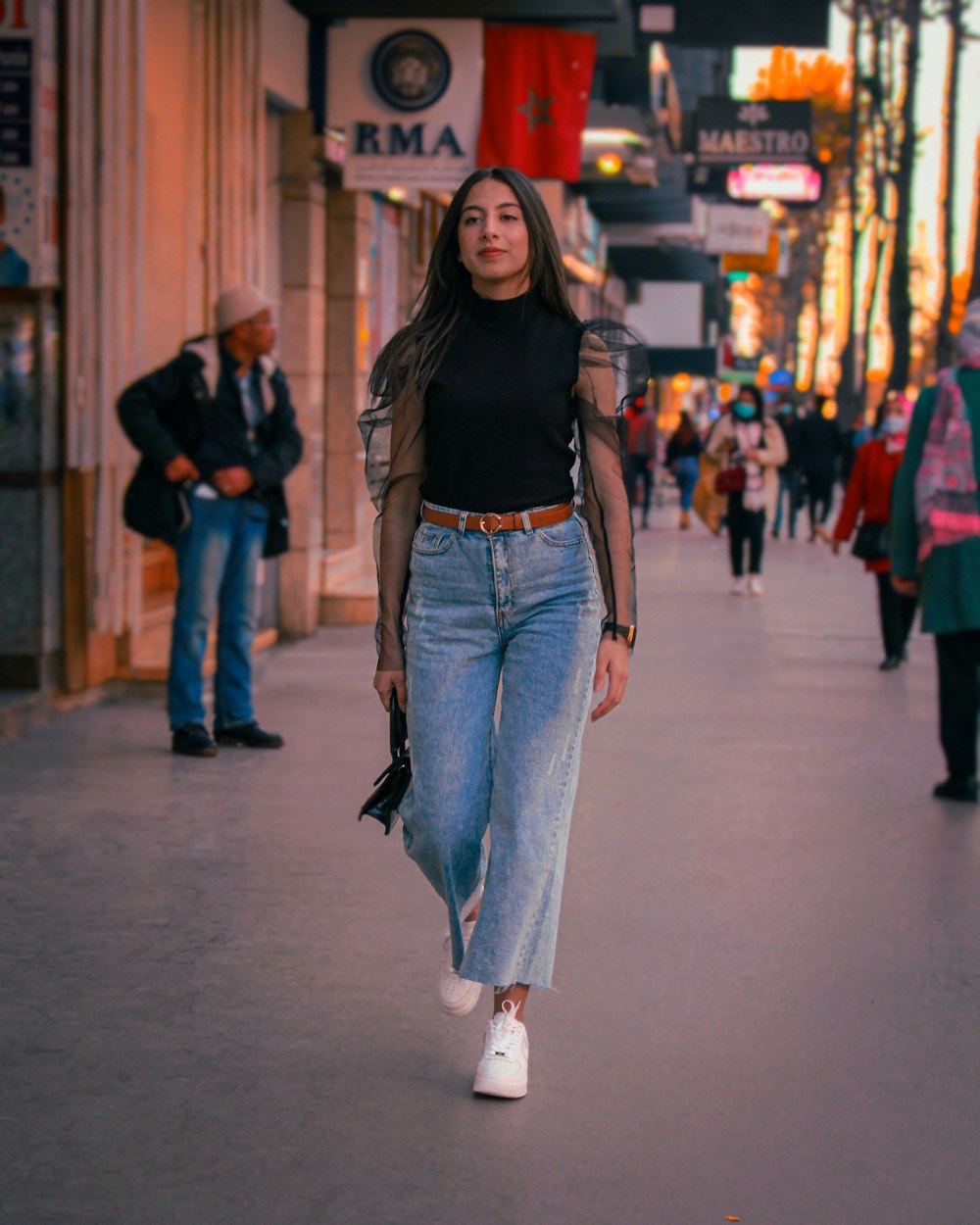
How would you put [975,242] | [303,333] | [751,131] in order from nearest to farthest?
[303,333] < [751,131] < [975,242]

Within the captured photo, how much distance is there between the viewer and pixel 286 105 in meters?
13.3

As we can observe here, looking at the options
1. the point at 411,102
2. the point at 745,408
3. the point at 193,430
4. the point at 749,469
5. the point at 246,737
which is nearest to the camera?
the point at 193,430

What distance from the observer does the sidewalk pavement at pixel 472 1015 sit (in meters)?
4.01

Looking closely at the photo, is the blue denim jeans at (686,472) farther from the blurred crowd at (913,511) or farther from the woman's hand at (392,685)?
the woman's hand at (392,685)

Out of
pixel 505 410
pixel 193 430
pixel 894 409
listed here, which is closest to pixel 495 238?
pixel 505 410

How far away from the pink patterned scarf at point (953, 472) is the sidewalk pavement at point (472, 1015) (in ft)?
3.57

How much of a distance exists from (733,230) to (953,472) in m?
30.9

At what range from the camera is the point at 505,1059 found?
4.52 meters

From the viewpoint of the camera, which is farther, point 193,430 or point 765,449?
point 765,449

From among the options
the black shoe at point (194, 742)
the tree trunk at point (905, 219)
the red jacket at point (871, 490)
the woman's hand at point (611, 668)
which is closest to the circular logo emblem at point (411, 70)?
the red jacket at point (871, 490)

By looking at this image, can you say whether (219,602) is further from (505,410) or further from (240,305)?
(505,410)

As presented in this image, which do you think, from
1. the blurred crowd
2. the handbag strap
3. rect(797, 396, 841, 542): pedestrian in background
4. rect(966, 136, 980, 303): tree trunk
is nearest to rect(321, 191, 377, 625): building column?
the blurred crowd

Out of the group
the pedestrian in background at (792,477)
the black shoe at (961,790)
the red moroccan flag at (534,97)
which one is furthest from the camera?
the pedestrian in background at (792,477)

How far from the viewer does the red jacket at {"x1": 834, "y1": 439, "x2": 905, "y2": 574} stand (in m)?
12.8
